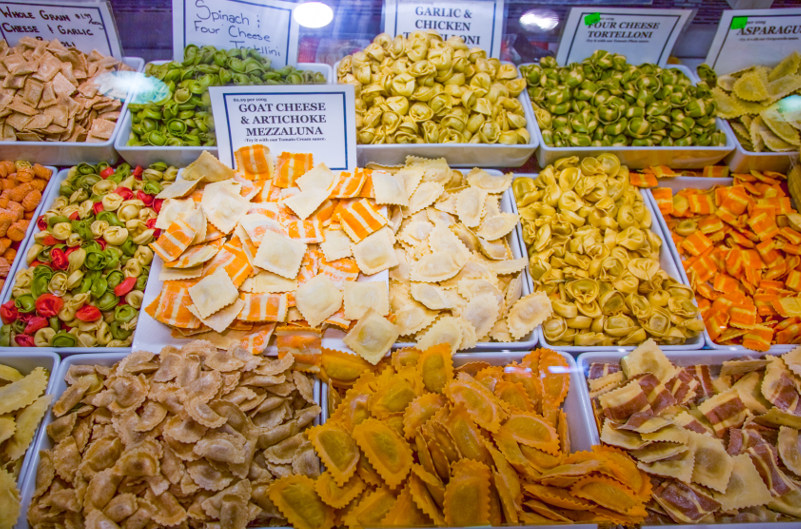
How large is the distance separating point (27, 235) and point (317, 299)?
137cm

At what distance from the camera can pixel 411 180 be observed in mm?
2576

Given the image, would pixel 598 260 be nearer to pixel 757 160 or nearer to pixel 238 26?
pixel 757 160

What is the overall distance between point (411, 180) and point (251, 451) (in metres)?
1.41

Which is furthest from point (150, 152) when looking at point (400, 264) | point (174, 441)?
point (174, 441)

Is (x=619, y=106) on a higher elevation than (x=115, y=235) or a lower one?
higher

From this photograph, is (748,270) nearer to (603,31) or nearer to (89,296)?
(603,31)

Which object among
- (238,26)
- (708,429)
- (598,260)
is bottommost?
(708,429)

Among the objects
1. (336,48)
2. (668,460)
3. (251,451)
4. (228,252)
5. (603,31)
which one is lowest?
(251,451)

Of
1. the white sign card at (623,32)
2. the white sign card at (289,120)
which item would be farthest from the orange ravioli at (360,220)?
the white sign card at (623,32)

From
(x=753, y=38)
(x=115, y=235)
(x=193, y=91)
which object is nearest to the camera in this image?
(x=115, y=235)

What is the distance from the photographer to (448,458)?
1716mm

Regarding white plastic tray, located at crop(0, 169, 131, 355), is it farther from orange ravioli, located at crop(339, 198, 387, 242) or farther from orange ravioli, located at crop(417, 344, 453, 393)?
orange ravioli, located at crop(417, 344, 453, 393)

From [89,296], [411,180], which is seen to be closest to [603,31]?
[411,180]

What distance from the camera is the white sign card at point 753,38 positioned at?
2.84 m
